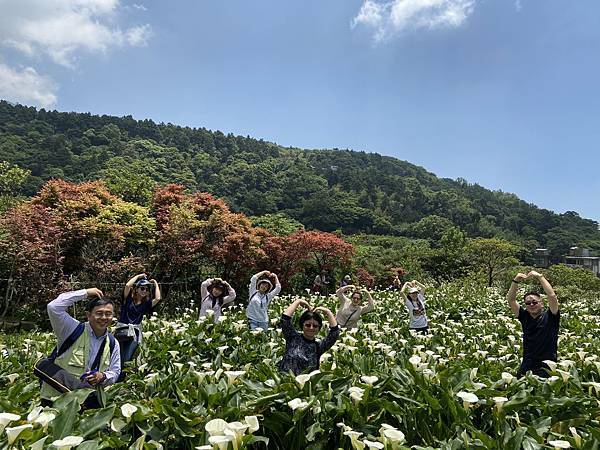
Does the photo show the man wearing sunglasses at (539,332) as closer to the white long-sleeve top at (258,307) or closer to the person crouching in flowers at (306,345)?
the person crouching in flowers at (306,345)

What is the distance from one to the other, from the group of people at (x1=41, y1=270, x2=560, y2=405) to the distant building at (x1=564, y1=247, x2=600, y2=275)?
185 ft

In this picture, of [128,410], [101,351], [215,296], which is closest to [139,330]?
[101,351]

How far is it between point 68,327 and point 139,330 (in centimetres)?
170

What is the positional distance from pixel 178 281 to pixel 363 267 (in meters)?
7.56

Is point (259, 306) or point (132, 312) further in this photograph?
point (259, 306)

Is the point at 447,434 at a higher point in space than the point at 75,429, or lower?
higher

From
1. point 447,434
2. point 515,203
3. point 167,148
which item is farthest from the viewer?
point 515,203

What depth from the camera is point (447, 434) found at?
223 centimetres

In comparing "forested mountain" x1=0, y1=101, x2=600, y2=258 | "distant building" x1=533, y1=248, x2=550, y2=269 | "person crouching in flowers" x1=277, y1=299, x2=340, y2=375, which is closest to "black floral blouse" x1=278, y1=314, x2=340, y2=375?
"person crouching in flowers" x1=277, y1=299, x2=340, y2=375

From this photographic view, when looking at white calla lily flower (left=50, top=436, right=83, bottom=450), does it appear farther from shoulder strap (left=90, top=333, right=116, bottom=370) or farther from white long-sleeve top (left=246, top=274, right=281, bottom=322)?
white long-sleeve top (left=246, top=274, right=281, bottom=322)

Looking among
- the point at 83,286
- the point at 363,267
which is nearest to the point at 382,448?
the point at 83,286

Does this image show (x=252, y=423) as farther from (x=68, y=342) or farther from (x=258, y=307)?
(x=258, y=307)

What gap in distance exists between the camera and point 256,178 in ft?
210

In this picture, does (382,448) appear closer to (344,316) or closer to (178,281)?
(344,316)
